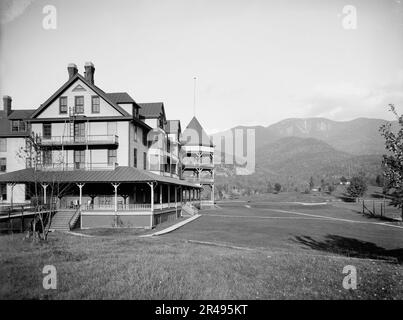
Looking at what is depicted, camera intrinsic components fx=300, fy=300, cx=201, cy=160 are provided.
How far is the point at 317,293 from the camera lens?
820cm

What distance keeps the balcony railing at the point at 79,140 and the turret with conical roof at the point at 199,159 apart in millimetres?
24343

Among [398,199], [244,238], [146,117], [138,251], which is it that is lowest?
[244,238]

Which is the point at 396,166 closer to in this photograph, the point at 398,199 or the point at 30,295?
the point at 398,199

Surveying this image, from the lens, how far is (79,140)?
30250 mm

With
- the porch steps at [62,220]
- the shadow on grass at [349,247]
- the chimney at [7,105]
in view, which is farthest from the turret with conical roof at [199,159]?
the shadow on grass at [349,247]

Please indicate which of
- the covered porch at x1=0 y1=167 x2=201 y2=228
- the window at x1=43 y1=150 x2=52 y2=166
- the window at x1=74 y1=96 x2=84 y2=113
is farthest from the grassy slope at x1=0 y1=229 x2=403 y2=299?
the window at x1=74 y1=96 x2=84 y2=113

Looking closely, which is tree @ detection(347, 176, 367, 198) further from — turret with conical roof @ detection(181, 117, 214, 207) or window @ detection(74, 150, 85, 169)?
window @ detection(74, 150, 85, 169)

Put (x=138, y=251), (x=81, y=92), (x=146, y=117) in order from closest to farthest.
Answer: (x=138, y=251), (x=81, y=92), (x=146, y=117)

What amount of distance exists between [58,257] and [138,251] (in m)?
3.48

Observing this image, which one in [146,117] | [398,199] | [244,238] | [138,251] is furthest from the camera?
[146,117]

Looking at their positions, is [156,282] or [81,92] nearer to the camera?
[156,282]

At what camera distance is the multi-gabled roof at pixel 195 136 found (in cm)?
5512

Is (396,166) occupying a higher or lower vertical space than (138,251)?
higher
